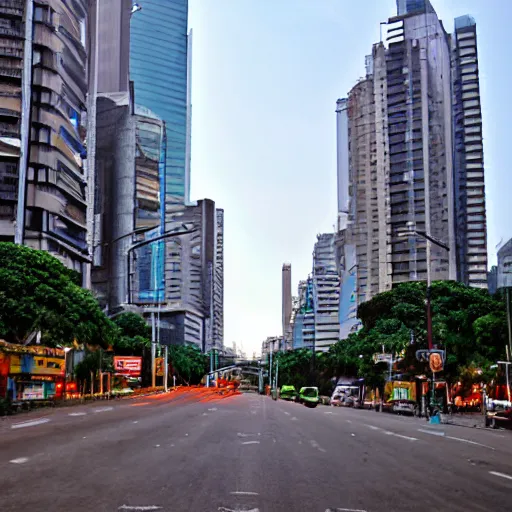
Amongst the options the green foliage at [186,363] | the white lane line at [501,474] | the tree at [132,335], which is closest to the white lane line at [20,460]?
the white lane line at [501,474]

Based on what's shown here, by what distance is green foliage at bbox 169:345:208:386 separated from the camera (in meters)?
161

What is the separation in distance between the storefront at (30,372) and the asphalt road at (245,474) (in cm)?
2475

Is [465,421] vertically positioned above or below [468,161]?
below

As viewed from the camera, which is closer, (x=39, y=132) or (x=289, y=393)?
(x=39, y=132)

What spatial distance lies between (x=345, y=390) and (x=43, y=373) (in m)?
41.3

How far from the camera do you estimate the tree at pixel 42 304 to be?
57812 mm

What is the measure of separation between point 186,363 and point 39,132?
253 feet

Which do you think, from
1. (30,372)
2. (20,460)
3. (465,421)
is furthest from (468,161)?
(20,460)

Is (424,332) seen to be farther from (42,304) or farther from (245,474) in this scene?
(245,474)

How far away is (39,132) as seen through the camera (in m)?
102

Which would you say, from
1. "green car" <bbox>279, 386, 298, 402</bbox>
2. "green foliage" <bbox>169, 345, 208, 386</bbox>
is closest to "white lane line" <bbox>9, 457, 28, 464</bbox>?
"green car" <bbox>279, 386, 298, 402</bbox>

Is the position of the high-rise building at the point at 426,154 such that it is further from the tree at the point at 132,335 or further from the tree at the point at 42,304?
the tree at the point at 42,304

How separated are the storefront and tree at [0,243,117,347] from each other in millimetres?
2764

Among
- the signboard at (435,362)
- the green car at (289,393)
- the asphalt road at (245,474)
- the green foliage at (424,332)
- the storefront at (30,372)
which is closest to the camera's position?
the asphalt road at (245,474)
